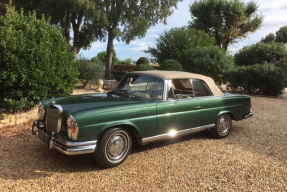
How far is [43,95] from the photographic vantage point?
5855mm

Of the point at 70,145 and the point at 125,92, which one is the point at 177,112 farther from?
the point at 70,145

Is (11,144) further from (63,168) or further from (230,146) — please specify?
(230,146)

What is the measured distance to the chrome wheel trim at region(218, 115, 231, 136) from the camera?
498cm

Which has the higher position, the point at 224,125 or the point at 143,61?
the point at 143,61

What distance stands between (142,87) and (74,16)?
15.2m

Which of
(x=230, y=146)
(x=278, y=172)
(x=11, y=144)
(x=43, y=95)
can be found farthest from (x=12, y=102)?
(x=278, y=172)

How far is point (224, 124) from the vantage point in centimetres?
507

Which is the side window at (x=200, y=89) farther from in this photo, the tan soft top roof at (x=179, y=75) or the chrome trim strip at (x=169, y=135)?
the chrome trim strip at (x=169, y=135)

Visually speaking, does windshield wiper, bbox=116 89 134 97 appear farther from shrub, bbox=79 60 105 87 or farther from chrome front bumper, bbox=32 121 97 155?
shrub, bbox=79 60 105 87

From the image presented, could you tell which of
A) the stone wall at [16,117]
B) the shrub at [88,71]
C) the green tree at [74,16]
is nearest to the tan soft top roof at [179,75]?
the stone wall at [16,117]

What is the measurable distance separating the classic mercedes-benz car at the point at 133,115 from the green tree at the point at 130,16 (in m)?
12.3

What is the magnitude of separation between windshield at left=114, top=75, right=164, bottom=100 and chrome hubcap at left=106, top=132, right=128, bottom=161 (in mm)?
930

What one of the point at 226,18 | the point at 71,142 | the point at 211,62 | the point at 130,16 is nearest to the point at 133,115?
the point at 71,142

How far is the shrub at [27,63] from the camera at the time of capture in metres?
5.34
